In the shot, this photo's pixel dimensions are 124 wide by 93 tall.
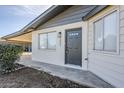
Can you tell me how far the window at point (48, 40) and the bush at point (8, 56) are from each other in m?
2.89

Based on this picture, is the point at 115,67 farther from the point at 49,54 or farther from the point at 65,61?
the point at 49,54

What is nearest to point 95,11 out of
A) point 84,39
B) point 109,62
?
point 84,39

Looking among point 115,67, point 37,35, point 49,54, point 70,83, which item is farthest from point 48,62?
point 115,67

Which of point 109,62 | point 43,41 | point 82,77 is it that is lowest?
point 82,77

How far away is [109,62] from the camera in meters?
4.53

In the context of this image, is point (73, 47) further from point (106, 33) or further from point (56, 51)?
point (106, 33)

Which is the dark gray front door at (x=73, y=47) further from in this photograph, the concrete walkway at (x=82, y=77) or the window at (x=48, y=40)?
the window at (x=48, y=40)

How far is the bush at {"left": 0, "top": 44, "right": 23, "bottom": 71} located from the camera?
233 inches

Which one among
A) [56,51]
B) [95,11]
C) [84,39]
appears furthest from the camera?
[56,51]

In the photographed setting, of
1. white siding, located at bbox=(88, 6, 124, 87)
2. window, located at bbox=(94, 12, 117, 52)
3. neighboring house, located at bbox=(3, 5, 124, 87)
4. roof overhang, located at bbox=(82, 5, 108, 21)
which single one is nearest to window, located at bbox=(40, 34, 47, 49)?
neighboring house, located at bbox=(3, 5, 124, 87)

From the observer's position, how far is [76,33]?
7.34 metres

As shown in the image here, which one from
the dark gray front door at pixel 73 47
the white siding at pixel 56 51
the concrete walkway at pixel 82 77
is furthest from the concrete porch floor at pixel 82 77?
the dark gray front door at pixel 73 47

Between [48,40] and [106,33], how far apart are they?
4.98 meters

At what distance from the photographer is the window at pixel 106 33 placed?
4.32 m
